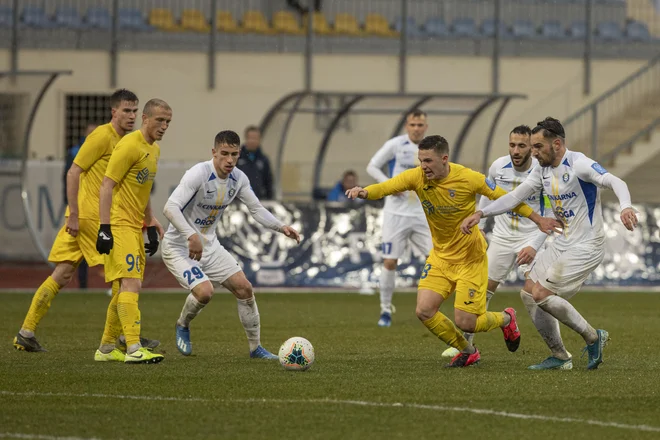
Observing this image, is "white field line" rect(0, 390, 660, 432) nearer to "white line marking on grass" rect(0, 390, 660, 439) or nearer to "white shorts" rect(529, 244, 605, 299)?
"white line marking on grass" rect(0, 390, 660, 439)

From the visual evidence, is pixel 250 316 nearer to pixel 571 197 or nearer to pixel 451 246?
pixel 451 246

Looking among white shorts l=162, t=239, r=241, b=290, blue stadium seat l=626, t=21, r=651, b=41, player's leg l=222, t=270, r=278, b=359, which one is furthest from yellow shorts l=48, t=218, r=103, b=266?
blue stadium seat l=626, t=21, r=651, b=41

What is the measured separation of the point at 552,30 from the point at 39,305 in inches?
778

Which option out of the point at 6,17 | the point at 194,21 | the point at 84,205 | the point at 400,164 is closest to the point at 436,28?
the point at 194,21

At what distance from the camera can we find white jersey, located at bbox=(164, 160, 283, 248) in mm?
9188

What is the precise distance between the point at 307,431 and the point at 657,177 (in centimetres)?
2086

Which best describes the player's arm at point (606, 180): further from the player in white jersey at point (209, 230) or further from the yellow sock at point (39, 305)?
the yellow sock at point (39, 305)

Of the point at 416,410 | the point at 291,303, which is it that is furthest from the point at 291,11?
the point at 416,410

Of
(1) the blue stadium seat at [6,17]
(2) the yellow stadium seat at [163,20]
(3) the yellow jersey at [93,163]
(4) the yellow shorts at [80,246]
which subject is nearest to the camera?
(3) the yellow jersey at [93,163]

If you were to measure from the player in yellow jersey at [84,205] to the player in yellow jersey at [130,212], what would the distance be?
465mm

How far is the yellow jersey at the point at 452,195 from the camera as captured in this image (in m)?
8.93

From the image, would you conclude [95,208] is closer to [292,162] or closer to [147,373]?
[147,373]

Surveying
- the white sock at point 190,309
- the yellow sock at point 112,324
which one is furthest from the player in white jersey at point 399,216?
the yellow sock at point 112,324

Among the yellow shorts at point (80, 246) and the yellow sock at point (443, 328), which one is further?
the yellow shorts at point (80, 246)
